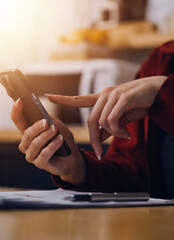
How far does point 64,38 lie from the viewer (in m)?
2.05

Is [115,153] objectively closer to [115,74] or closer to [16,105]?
[16,105]

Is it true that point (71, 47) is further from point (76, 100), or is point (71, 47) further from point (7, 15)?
point (76, 100)

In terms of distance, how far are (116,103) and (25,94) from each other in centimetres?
12

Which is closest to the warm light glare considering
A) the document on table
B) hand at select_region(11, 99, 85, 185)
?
hand at select_region(11, 99, 85, 185)

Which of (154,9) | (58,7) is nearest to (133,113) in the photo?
(154,9)

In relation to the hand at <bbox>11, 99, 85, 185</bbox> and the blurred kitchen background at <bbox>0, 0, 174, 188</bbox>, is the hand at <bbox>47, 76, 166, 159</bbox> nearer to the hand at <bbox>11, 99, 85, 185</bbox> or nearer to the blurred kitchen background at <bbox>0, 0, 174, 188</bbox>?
the hand at <bbox>11, 99, 85, 185</bbox>

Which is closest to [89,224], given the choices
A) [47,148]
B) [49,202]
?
[49,202]

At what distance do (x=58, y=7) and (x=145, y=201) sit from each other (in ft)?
7.05

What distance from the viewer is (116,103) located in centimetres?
56

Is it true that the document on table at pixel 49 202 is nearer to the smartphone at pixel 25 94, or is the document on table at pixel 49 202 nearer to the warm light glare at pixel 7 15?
the smartphone at pixel 25 94

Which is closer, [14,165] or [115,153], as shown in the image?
[115,153]

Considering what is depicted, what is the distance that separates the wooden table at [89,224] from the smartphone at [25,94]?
0.17 metres

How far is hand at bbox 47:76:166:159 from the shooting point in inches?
21.8

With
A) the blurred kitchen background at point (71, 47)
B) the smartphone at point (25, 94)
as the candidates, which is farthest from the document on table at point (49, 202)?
the blurred kitchen background at point (71, 47)
